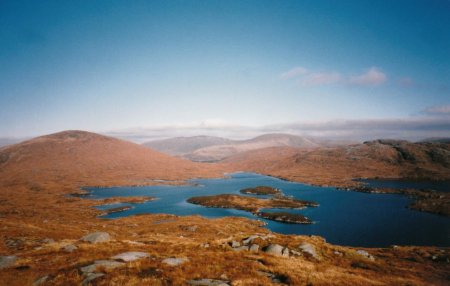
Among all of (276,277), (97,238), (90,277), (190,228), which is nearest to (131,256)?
(90,277)

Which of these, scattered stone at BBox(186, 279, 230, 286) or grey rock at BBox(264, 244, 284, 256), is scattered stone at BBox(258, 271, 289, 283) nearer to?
scattered stone at BBox(186, 279, 230, 286)

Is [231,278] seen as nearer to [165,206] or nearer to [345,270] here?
[345,270]

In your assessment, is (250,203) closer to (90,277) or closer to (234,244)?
(234,244)

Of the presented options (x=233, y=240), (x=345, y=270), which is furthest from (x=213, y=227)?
(x=345, y=270)

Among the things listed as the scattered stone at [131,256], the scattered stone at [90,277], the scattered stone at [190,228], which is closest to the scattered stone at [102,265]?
the scattered stone at [90,277]

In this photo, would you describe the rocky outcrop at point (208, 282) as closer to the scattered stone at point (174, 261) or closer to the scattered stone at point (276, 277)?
the scattered stone at point (276, 277)

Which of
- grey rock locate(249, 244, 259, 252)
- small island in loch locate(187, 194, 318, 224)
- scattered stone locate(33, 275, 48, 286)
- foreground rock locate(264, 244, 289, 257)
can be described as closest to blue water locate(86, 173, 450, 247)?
small island in loch locate(187, 194, 318, 224)
